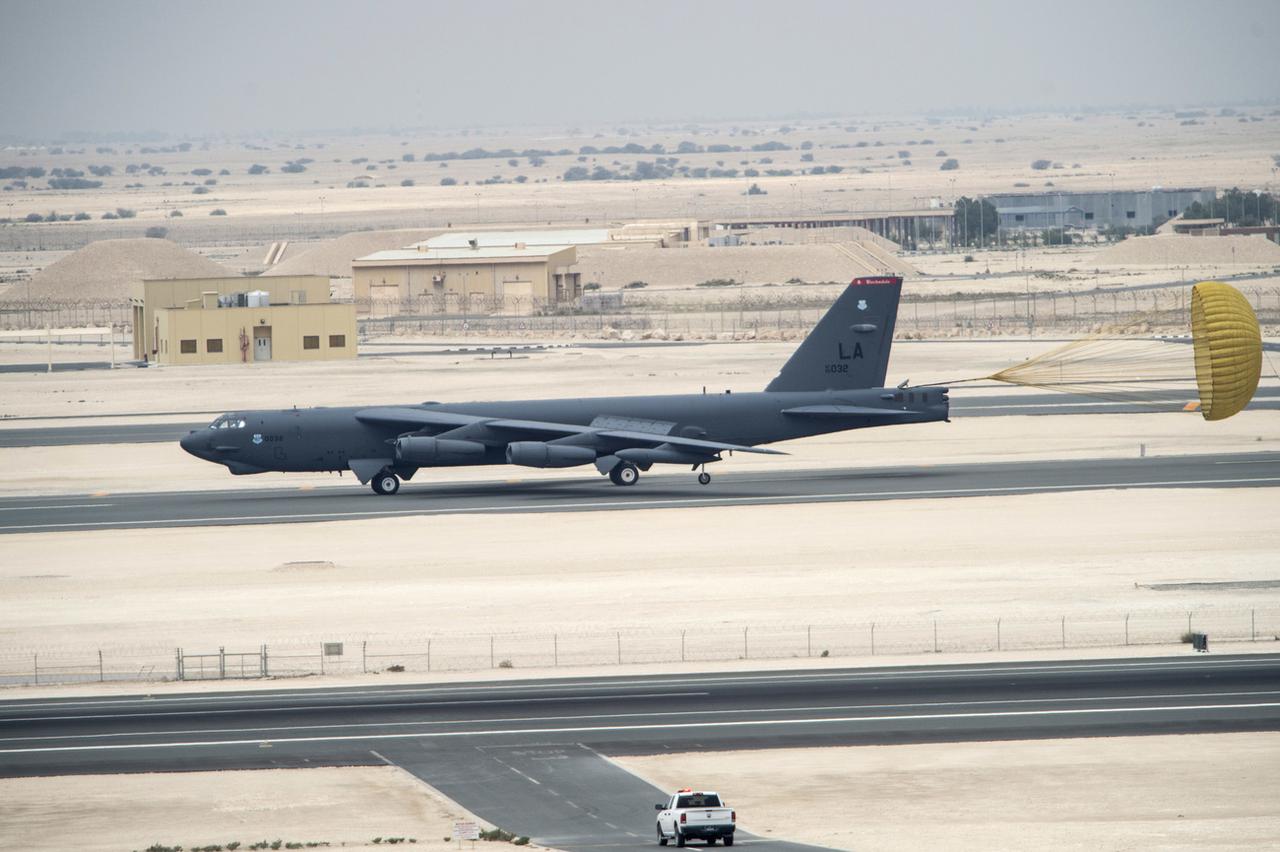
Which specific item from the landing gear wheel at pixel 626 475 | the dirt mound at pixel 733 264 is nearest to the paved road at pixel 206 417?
the landing gear wheel at pixel 626 475

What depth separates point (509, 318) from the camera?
13225 cm

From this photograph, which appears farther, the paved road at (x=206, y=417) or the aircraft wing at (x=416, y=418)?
the paved road at (x=206, y=417)

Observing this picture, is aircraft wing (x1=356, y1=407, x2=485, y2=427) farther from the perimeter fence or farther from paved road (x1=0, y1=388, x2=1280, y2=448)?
the perimeter fence

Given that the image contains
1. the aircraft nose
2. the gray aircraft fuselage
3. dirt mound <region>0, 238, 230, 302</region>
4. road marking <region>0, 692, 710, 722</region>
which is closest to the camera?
road marking <region>0, 692, 710, 722</region>

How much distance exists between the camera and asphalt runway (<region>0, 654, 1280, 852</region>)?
27422mm

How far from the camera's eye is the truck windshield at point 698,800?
23.7 meters

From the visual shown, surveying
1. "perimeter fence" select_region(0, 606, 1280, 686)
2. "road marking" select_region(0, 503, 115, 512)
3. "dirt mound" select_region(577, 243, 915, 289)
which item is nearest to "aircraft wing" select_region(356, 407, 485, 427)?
"road marking" select_region(0, 503, 115, 512)

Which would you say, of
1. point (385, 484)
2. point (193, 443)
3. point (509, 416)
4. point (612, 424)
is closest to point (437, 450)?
point (509, 416)

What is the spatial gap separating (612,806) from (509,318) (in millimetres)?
107766

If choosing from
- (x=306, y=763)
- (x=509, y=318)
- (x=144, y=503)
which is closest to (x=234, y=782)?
(x=306, y=763)

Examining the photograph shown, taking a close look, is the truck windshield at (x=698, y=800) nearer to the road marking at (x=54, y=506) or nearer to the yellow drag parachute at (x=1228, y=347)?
the yellow drag parachute at (x=1228, y=347)

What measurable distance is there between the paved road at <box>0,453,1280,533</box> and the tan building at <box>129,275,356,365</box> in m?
47.4

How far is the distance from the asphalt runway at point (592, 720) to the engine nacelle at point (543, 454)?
900 inches

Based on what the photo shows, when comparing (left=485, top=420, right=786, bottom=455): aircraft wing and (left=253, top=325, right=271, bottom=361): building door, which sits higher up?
(left=253, top=325, right=271, bottom=361): building door
